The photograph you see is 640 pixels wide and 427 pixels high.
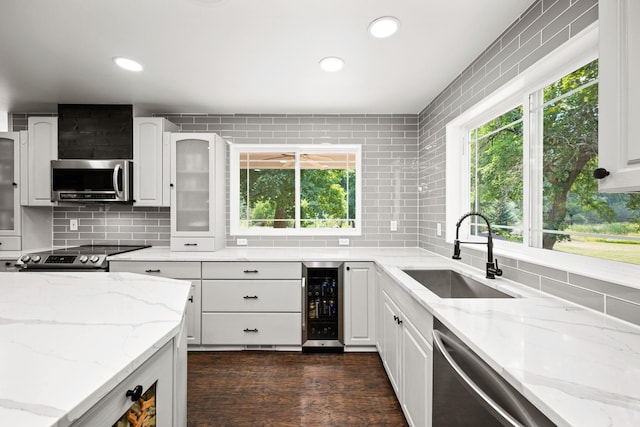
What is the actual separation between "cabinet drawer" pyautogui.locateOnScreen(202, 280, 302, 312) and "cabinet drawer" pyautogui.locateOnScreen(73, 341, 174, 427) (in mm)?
1590

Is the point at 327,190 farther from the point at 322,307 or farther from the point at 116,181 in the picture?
the point at 116,181

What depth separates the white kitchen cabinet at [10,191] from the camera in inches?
118

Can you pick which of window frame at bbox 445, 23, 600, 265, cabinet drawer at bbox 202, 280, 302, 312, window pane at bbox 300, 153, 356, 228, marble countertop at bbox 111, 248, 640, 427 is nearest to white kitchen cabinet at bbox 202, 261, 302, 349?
cabinet drawer at bbox 202, 280, 302, 312

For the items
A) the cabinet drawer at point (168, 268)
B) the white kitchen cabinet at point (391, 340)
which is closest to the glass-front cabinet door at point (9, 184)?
the cabinet drawer at point (168, 268)

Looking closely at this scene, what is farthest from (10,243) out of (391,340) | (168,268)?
(391,340)

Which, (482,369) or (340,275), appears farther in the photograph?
(340,275)

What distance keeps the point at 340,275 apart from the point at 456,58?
75.2 inches

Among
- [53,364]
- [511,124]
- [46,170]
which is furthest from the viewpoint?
[46,170]

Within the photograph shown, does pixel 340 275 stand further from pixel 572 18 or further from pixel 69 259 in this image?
pixel 69 259

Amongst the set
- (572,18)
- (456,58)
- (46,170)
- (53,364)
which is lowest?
(53,364)

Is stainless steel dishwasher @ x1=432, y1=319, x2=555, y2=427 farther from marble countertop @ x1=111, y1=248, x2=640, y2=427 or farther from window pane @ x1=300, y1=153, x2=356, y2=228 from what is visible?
window pane @ x1=300, y1=153, x2=356, y2=228

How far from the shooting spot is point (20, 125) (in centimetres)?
329

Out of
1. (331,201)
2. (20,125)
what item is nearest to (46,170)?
(20,125)

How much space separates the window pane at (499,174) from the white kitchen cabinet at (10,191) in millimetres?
4284
